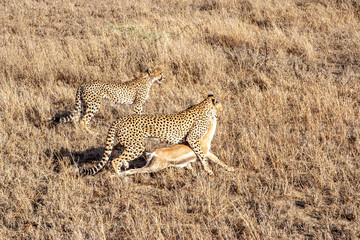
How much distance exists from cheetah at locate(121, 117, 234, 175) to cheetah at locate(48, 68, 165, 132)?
1801 millimetres

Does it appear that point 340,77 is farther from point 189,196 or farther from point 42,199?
point 42,199

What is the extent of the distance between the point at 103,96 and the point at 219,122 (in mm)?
1999

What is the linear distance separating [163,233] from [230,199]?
3.02 feet

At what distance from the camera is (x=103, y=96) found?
6734mm

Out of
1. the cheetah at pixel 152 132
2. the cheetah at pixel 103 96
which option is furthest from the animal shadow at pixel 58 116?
the cheetah at pixel 152 132

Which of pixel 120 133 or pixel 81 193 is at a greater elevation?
pixel 120 133

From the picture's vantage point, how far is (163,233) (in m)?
3.76

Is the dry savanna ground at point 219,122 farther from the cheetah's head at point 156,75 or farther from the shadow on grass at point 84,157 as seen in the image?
the cheetah's head at point 156,75

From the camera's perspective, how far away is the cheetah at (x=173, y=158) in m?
4.86

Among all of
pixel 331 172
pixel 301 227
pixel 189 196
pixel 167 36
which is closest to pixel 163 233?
pixel 189 196

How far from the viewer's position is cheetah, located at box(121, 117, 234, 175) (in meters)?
4.86

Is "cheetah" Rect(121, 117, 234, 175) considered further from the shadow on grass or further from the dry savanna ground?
the shadow on grass

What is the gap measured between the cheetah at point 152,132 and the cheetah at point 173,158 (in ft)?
0.29

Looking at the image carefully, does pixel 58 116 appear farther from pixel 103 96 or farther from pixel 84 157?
pixel 84 157
